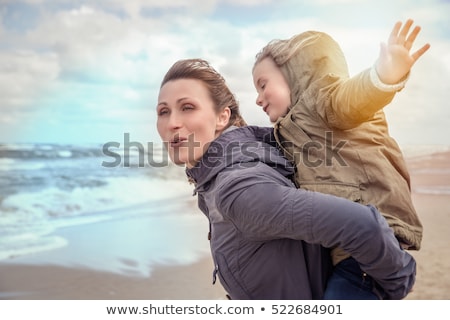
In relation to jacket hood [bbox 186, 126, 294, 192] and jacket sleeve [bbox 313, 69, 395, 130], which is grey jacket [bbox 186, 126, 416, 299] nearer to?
jacket hood [bbox 186, 126, 294, 192]

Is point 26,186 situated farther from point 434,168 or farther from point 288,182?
point 288,182

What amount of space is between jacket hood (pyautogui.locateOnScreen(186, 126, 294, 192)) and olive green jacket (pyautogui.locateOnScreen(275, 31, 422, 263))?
37 mm

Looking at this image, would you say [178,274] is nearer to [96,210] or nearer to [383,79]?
[96,210]

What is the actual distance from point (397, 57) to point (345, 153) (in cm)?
20

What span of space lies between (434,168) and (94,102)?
138 cm

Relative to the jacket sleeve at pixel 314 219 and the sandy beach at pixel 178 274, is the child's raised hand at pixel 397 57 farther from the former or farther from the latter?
the sandy beach at pixel 178 274

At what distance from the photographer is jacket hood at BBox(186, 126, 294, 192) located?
3.49 ft

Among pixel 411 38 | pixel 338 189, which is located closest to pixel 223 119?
pixel 338 189

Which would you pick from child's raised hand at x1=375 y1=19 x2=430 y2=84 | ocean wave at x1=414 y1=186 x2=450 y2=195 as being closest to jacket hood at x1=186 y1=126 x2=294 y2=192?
child's raised hand at x1=375 y1=19 x2=430 y2=84

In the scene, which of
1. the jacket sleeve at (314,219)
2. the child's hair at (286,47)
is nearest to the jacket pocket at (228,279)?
the jacket sleeve at (314,219)

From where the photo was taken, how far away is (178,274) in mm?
2352

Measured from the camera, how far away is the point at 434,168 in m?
2.31
